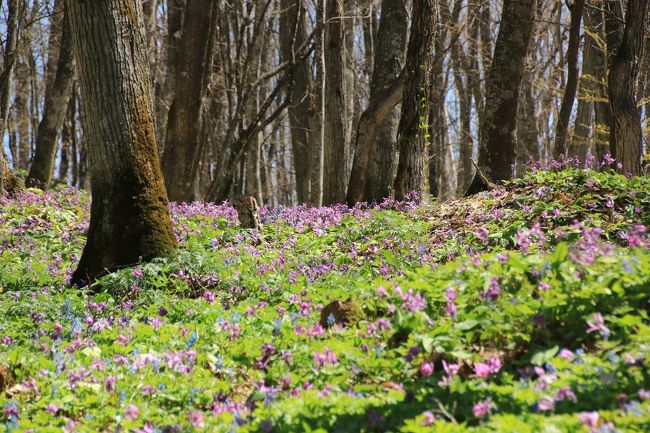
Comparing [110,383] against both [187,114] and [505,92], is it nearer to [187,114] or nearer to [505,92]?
[505,92]

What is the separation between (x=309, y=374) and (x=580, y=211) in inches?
195

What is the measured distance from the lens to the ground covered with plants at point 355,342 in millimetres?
3457

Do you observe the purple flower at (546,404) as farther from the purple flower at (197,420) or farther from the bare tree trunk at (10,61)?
the bare tree trunk at (10,61)

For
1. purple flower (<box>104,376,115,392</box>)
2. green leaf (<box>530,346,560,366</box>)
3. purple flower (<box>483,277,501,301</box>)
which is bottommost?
purple flower (<box>104,376,115,392</box>)

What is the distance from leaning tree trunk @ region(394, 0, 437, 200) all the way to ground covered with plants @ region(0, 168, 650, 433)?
12.0 ft

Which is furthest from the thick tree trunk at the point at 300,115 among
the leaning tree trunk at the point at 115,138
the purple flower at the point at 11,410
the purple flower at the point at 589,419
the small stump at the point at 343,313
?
the purple flower at the point at 589,419

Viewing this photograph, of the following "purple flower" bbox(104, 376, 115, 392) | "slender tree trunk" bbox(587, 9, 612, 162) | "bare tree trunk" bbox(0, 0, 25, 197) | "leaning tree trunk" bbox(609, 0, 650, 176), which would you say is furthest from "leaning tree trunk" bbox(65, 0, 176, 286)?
"slender tree trunk" bbox(587, 9, 612, 162)

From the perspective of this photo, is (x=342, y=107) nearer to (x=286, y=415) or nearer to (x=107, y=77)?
(x=107, y=77)

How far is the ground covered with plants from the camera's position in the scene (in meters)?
3.46

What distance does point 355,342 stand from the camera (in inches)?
185

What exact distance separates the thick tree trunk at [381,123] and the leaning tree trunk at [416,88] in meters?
1.13

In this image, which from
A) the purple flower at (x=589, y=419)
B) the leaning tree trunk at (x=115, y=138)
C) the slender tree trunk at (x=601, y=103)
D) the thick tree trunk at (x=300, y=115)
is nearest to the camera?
the purple flower at (x=589, y=419)

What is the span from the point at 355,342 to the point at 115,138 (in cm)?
474

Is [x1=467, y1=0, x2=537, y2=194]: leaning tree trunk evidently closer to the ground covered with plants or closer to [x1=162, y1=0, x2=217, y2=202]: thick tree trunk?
the ground covered with plants
